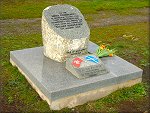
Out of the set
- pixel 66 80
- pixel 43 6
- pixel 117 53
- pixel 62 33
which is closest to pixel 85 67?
pixel 66 80

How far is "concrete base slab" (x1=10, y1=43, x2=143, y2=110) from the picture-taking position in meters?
6.41

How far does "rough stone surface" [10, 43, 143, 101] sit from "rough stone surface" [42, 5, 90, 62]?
300mm

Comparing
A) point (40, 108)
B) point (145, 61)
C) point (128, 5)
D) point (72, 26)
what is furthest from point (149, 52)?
point (128, 5)

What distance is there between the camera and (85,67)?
7051 mm

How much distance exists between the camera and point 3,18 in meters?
14.3

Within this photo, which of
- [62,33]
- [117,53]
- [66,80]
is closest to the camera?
[66,80]

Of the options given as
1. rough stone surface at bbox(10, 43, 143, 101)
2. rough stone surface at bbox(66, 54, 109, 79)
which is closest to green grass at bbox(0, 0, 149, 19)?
rough stone surface at bbox(10, 43, 143, 101)

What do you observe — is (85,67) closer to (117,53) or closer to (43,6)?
(117,53)

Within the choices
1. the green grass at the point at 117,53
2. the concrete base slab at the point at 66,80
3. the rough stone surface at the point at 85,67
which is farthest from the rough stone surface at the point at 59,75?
the green grass at the point at 117,53

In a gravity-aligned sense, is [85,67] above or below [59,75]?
above

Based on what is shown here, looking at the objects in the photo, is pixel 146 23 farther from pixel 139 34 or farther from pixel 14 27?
pixel 14 27

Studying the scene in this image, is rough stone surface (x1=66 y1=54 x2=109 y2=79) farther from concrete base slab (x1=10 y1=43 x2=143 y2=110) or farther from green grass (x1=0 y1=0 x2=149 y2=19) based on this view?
green grass (x1=0 y1=0 x2=149 y2=19)

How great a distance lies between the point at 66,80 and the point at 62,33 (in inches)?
51.8

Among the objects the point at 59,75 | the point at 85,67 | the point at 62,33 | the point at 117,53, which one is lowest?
the point at 117,53
